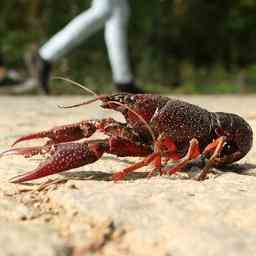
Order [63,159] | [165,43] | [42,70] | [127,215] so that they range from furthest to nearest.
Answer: [165,43] < [42,70] < [63,159] < [127,215]

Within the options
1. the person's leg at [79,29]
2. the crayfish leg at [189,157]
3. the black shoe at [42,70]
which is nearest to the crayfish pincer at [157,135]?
the crayfish leg at [189,157]

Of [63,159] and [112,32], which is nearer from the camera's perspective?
[63,159]

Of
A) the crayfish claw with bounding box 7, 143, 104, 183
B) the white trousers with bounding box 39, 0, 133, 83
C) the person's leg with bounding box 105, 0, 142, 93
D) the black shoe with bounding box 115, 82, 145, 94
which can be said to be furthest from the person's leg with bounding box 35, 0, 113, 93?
the crayfish claw with bounding box 7, 143, 104, 183

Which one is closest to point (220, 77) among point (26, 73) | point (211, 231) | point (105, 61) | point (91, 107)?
point (105, 61)

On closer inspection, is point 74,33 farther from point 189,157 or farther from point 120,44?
point 189,157

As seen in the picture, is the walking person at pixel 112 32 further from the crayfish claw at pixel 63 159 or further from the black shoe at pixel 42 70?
the crayfish claw at pixel 63 159

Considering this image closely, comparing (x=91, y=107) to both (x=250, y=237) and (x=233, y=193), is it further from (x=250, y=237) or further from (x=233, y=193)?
(x=250, y=237)

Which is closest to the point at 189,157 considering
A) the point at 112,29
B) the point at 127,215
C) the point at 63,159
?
the point at 63,159

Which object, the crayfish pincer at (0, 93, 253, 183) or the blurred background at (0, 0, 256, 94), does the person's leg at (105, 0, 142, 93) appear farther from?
the blurred background at (0, 0, 256, 94)
